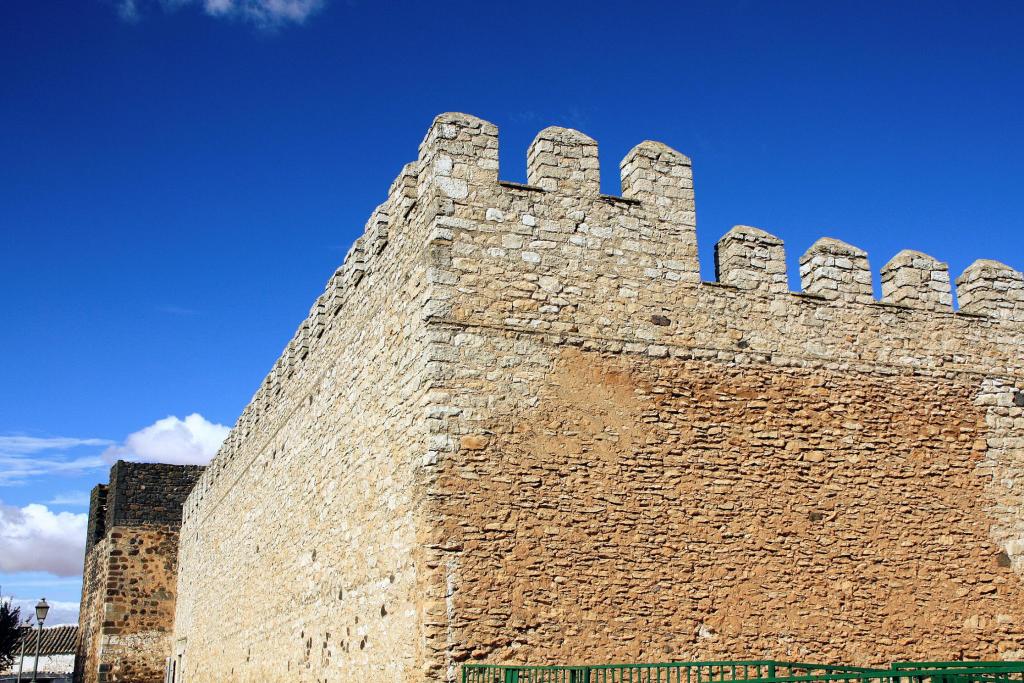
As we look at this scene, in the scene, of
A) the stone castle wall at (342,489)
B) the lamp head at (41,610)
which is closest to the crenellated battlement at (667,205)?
the stone castle wall at (342,489)

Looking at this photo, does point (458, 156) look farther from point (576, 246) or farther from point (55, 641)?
point (55, 641)

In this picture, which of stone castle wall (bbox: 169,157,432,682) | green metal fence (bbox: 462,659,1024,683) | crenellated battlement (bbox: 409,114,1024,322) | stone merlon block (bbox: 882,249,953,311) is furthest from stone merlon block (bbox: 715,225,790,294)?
green metal fence (bbox: 462,659,1024,683)

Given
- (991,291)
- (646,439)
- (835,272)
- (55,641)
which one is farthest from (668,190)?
(55,641)

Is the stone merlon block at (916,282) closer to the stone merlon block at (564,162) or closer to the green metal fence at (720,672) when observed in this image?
the stone merlon block at (564,162)

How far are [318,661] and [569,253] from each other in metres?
5.00

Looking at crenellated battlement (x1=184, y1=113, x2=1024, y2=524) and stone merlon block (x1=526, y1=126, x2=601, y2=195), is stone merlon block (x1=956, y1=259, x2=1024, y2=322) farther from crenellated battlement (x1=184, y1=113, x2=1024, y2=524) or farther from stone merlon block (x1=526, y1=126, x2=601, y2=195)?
stone merlon block (x1=526, y1=126, x2=601, y2=195)

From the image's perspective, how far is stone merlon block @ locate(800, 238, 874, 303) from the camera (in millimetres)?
9391

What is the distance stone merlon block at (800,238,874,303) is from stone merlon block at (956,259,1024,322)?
1.30 meters

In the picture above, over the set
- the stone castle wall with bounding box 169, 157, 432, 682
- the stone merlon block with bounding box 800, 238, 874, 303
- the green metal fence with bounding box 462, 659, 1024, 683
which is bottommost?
the green metal fence with bounding box 462, 659, 1024, 683

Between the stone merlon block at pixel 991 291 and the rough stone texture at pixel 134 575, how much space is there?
750 inches

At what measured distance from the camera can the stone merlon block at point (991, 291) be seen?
32.9 ft

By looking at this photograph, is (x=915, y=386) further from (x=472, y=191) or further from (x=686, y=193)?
(x=472, y=191)

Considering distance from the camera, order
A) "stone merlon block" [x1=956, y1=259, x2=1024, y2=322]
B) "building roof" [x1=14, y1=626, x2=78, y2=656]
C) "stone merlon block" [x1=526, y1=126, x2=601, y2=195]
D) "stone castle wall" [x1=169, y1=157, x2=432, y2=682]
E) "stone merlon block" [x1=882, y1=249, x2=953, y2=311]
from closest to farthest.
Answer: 1. "stone castle wall" [x1=169, y1=157, x2=432, y2=682]
2. "stone merlon block" [x1=526, y1=126, x2=601, y2=195]
3. "stone merlon block" [x1=882, y1=249, x2=953, y2=311]
4. "stone merlon block" [x1=956, y1=259, x2=1024, y2=322]
5. "building roof" [x1=14, y1=626, x2=78, y2=656]

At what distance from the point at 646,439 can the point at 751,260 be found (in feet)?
6.98
